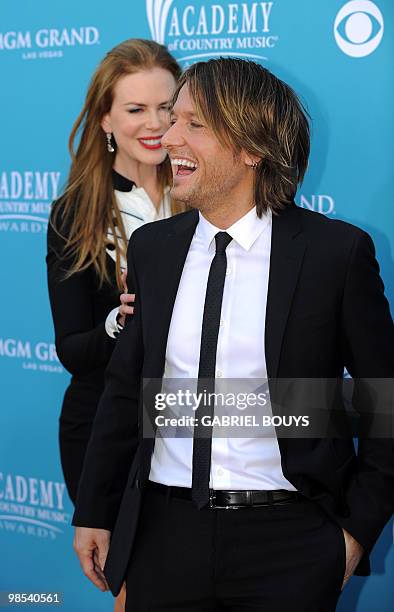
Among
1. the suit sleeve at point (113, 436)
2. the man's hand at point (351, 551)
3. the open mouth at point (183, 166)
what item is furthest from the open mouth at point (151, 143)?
the man's hand at point (351, 551)

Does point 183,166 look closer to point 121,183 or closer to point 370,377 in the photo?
point 370,377

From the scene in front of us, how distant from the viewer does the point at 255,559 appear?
188 cm

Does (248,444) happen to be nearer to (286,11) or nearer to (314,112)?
(314,112)

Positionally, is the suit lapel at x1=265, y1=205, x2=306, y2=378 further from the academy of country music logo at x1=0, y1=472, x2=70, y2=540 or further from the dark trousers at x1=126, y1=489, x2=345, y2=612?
the academy of country music logo at x1=0, y1=472, x2=70, y2=540

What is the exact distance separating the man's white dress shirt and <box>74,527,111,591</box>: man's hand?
251mm

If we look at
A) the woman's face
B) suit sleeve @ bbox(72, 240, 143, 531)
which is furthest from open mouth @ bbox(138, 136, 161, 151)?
suit sleeve @ bbox(72, 240, 143, 531)

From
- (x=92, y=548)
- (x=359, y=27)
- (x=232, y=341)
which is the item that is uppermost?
(x=359, y=27)

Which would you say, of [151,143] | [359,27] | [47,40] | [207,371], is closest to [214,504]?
[207,371]

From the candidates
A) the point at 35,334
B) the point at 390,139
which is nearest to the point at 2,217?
the point at 35,334

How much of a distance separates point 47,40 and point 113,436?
1.90 metres

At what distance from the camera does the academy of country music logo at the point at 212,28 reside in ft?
9.81

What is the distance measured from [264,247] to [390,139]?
105 centimetres

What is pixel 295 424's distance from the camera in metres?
1.89

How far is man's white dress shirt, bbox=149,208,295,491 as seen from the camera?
190cm
